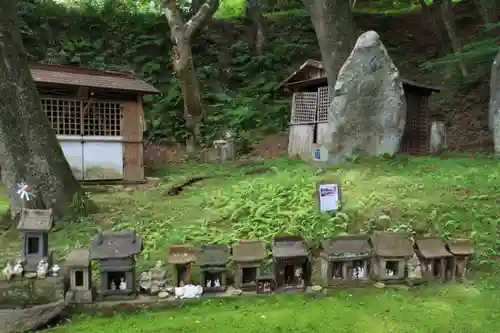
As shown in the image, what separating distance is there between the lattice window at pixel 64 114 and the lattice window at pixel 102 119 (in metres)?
0.24

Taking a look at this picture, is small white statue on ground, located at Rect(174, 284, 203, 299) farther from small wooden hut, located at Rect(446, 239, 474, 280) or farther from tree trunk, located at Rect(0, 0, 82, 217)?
tree trunk, located at Rect(0, 0, 82, 217)

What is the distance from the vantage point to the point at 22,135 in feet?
24.4

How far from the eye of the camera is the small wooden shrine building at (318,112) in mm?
15273

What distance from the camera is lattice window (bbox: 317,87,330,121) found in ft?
50.5

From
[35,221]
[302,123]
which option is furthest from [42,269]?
[302,123]

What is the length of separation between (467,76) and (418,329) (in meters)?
16.5

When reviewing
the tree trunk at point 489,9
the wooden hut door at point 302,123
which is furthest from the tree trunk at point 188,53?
the tree trunk at point 489,9

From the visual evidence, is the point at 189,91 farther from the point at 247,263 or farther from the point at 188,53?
the point at 247,263

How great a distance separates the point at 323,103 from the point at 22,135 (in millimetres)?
10573

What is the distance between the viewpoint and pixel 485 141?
47.8 ft

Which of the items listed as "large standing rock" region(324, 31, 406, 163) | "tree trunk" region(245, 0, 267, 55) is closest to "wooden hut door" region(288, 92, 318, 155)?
"large standing rock" region(324, 31, 406, 163)

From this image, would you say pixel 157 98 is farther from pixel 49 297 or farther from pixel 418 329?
pixel 418 329

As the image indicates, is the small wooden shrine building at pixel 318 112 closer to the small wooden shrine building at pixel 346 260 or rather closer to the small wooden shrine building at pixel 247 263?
the small wooden shrine building at pixel 346 260

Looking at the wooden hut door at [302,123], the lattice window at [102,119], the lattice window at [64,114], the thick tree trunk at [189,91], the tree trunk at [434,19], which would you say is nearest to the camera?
the lattice window at [64,114]
